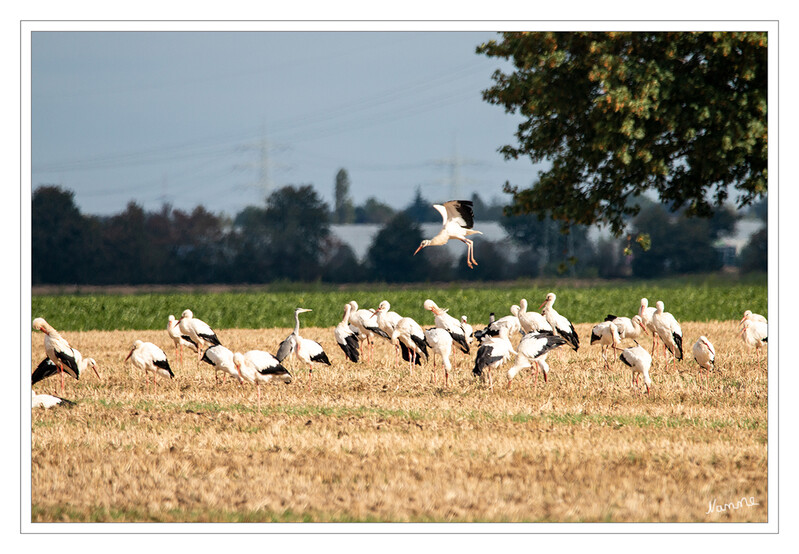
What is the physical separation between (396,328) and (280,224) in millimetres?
25450

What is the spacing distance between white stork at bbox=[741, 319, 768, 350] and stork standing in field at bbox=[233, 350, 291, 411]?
782 cm

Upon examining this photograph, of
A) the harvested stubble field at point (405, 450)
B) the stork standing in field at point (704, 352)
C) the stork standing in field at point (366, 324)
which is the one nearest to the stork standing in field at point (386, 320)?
the stork standing in field at point (366, 324)

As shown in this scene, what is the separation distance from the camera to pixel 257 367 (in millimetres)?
11117

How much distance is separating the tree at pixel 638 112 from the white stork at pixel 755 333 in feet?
8.56

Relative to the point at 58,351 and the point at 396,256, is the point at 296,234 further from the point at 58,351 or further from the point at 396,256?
the point at 58,351

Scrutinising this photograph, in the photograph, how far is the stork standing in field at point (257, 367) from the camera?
1104 cm

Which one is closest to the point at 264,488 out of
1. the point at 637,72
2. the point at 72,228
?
the point at 637,72

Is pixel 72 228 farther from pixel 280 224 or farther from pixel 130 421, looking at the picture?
pixel 130 421

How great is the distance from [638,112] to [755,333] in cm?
409

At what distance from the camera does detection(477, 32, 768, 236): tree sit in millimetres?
14570

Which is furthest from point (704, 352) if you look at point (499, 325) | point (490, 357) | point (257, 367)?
point (257, 367)

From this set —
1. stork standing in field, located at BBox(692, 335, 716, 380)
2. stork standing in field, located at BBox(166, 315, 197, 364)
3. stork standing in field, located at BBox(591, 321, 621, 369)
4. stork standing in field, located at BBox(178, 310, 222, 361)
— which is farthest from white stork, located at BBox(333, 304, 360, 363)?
stork standing in field, located at BBox(692, 335, 716, 380)

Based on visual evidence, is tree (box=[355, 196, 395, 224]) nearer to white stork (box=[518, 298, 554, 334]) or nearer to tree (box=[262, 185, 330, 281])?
tree (box=[262, 185, 330, 281])

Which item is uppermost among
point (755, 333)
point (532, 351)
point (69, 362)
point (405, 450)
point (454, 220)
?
point (454, 220)
